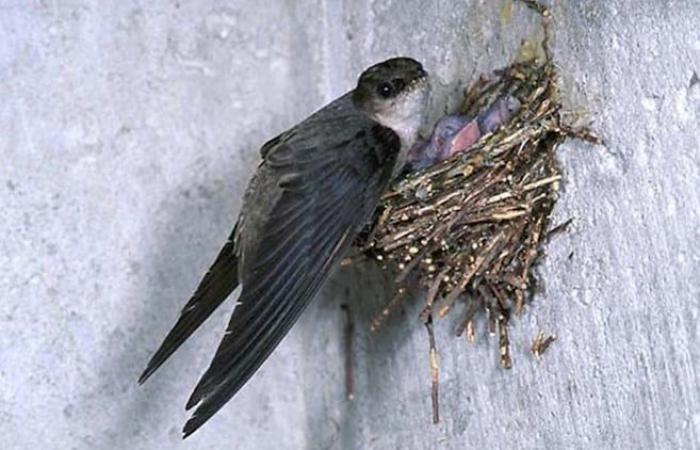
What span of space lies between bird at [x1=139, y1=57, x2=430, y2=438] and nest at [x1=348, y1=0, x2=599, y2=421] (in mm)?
68

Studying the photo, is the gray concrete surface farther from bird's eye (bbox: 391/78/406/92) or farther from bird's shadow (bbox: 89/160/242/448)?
bird's eye (bbox: 391/78/406/92)

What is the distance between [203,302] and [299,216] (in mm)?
277

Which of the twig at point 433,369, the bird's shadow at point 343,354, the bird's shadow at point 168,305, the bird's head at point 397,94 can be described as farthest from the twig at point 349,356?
the bird's head at point 397,94

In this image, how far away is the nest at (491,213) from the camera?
192 centimetres

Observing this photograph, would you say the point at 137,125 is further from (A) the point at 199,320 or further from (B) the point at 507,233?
(B) the point at 507,233

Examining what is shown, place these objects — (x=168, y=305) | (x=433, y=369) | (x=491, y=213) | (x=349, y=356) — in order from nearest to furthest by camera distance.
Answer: (x=491, y=213) → (x=433, y=369) → (x=168, y=305) → (x=349, y=356)

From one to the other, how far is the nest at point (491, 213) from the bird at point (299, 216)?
68 millimetres

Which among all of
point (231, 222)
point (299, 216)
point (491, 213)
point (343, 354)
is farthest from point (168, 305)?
point (491, 213)

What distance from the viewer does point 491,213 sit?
6.31 feet

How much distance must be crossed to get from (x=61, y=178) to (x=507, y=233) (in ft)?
2.75

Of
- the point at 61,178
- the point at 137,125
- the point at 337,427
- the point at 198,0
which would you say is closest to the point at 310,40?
the point at 198,0

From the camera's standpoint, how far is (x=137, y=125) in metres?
2.43

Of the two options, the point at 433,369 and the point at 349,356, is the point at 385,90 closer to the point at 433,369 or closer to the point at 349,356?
the point at 433,369

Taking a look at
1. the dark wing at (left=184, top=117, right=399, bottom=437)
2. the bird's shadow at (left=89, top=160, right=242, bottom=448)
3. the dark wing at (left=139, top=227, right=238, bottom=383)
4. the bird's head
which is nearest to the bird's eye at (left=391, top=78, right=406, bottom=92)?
the bird's head
